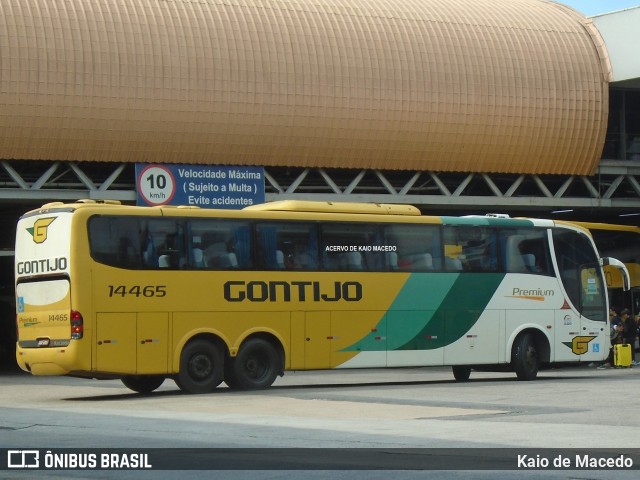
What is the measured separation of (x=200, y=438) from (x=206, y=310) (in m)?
9.58

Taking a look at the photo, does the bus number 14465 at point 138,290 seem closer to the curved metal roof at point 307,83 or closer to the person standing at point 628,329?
the curved metal roof at point 307,83

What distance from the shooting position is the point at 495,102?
43875mm

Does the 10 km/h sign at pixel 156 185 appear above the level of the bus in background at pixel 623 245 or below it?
above

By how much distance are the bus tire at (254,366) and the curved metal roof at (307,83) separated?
50.6ft

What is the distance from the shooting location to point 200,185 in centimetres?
4012

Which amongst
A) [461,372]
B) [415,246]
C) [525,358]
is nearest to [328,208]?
[415,246]

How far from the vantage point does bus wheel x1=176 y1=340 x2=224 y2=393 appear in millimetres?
24203

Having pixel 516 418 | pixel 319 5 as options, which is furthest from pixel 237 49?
pixel 516 418

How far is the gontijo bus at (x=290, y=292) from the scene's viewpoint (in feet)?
76.8

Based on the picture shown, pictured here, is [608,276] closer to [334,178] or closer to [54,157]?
[334,178]

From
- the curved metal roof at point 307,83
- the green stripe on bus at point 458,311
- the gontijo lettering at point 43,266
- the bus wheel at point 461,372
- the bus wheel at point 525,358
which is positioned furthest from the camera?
the curved metal roof at point 307,83

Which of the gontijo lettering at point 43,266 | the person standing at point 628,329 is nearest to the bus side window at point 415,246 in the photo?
the gontijo lettering at point 43,266

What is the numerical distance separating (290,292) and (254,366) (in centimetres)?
155

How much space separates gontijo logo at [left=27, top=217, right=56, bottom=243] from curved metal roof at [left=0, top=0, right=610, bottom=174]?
14485 mm
